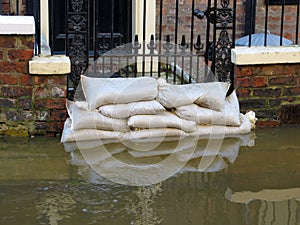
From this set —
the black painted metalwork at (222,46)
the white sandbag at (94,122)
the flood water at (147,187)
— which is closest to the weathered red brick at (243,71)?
the black painted metalwork at (222,46)

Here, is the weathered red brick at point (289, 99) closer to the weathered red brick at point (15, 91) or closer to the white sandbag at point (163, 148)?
the white sandbag at point (163, 148)

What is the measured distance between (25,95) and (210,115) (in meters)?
1.68

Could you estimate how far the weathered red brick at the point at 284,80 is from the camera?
265 inches

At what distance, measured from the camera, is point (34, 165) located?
17.8 feet

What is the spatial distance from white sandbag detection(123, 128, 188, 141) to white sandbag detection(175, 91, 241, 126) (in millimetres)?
162

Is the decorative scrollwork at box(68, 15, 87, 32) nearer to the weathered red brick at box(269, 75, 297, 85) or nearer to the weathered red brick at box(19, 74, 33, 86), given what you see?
the weathered red brick at box(19, 74, 33, 86)

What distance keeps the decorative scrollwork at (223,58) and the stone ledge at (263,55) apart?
0.09 m

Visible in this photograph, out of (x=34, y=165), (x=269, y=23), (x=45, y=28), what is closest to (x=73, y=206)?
(x=34, y=165)

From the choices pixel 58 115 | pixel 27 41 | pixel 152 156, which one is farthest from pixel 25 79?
pixel 152 156

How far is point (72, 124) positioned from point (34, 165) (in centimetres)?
72

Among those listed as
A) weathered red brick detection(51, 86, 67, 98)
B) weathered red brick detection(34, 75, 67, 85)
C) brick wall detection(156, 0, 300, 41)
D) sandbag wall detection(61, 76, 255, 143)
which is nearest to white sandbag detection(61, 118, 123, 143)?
sandbag wall detection(61, 76, 255, 143)

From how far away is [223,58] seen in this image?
677cm

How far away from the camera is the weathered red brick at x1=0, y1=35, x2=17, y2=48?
19.8 ft

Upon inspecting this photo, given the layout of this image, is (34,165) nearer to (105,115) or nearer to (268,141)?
(105,115)
